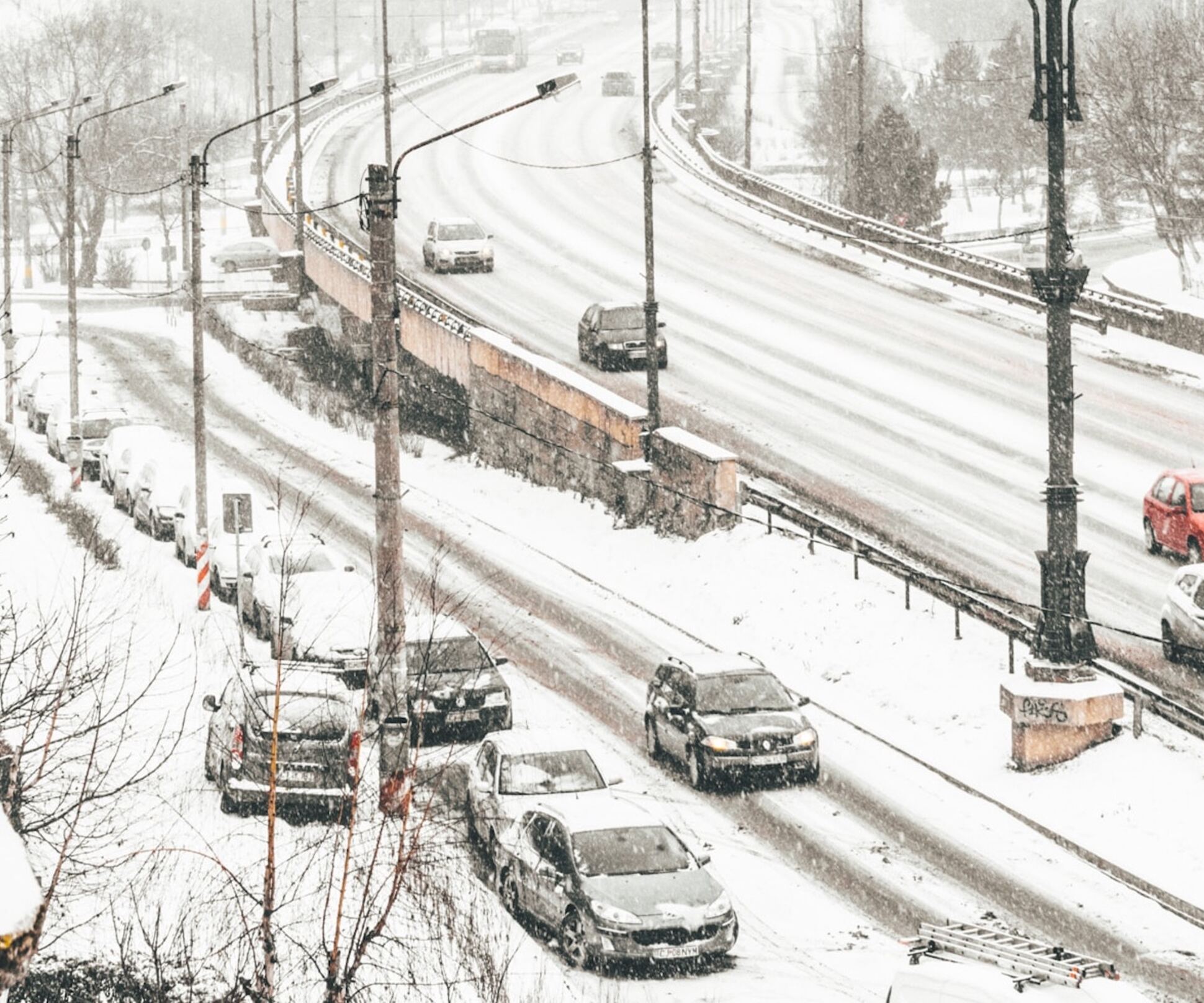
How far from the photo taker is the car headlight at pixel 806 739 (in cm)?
2081

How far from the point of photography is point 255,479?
39594mm

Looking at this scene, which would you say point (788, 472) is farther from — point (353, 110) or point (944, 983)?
point (353, 110)

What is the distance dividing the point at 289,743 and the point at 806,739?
5.95m

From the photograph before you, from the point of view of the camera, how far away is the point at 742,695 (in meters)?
21.5

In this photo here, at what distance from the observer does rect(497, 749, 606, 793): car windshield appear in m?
18.4

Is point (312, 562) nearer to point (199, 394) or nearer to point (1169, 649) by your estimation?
point (199, 394)

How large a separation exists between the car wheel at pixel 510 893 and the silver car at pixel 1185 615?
29.6ft

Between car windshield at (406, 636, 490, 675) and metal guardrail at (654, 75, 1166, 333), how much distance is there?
2091 centimetres

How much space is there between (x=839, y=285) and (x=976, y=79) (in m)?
61.7

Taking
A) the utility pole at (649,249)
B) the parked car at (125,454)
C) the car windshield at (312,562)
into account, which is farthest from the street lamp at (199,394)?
the parked car at (125,454)

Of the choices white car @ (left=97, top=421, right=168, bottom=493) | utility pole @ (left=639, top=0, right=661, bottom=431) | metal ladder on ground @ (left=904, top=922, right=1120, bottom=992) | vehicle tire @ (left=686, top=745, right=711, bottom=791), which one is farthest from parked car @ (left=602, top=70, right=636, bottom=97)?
metal ladder on ground @ (left=904, top=922, right=1120, bottom=992)

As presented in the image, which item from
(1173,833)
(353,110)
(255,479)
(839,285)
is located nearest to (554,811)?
(1173,833)

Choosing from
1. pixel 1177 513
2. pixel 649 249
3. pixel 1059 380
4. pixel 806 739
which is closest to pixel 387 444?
pixel 806 739

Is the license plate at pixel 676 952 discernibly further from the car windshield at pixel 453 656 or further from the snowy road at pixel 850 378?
the snowy road at pixel 850 378
